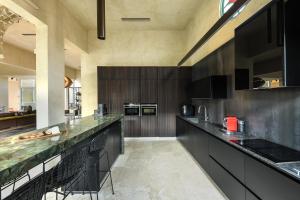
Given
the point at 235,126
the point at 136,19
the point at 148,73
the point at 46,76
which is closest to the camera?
the point at 235,126

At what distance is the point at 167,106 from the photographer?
702 centimetres

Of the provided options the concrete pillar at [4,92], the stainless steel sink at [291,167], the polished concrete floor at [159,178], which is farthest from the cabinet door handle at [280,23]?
the concrete pillar at [4,92]

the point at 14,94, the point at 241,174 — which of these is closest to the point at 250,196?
the point at 241,174

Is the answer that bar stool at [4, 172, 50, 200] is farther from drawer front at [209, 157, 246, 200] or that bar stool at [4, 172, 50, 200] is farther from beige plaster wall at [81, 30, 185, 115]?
beige plaster wall at [81, 30, 185, 115]

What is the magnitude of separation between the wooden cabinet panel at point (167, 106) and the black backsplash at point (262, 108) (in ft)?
7.93

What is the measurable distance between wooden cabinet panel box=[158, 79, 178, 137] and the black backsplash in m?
2.42

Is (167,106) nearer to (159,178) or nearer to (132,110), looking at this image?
(132,110)

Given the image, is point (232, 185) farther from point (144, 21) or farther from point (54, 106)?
point (144, 21)

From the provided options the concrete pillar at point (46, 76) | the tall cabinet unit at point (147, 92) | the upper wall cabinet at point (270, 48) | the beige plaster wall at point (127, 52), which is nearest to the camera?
the upper wall cabinet at point (270, 48)

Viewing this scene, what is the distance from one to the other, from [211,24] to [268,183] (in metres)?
3.88

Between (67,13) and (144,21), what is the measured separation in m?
2.31

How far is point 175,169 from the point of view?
4.19 metres

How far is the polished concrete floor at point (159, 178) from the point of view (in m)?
3.08

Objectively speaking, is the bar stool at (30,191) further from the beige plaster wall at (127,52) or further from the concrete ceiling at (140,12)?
the beige plaster wall at (127,52)
